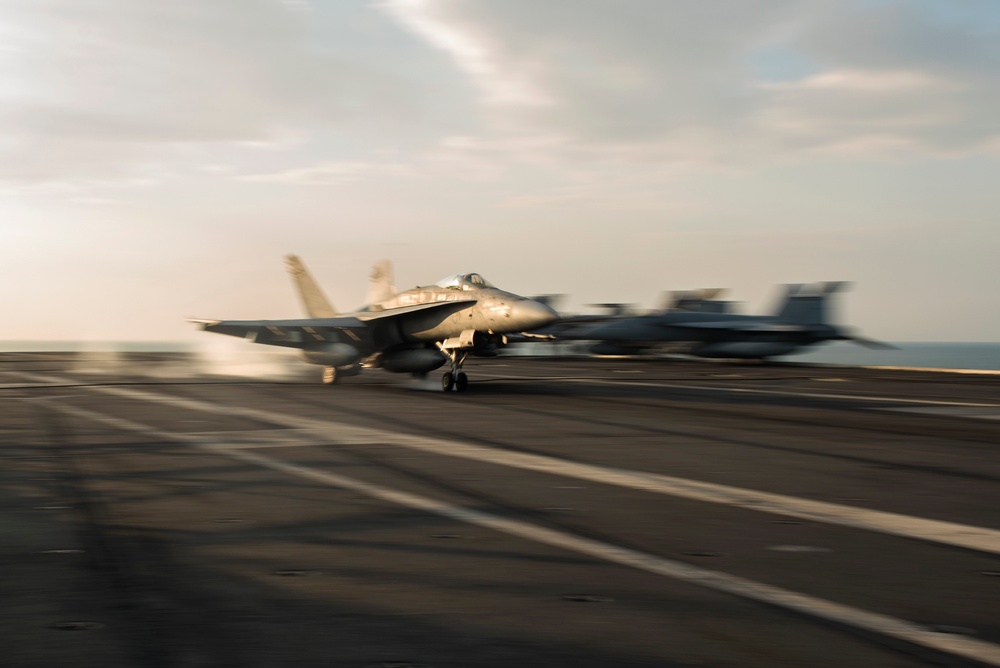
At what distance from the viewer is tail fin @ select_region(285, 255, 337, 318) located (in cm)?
3109

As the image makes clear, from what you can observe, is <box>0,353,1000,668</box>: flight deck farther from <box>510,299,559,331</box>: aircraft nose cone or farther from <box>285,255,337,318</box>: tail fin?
<box>285,255,337,318</box>: tail fin

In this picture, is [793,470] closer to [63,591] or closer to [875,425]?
[875,425]

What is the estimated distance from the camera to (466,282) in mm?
22750

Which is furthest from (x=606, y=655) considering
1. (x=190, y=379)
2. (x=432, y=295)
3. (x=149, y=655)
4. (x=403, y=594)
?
(x=190, y=379)


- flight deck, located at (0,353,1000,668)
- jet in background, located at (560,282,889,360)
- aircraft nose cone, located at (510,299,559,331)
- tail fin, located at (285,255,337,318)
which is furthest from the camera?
jet in background, located at (560,282,889,360)

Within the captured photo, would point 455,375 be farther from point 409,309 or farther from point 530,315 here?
point 530,315

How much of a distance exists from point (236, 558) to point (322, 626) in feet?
5.27

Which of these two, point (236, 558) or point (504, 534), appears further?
point (504, 534)

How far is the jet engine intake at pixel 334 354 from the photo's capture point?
25.8 m

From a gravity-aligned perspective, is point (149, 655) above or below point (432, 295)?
below

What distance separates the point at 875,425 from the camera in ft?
50.2

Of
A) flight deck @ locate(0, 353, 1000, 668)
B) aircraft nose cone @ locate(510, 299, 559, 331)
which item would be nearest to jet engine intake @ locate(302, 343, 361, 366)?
aircraft nose cone @ locate(510, 299, 559, 331)

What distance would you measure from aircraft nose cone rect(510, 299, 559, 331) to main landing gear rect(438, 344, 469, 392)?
2.60m

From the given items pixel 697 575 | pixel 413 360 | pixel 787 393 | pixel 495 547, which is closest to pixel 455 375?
pixel 413 360
